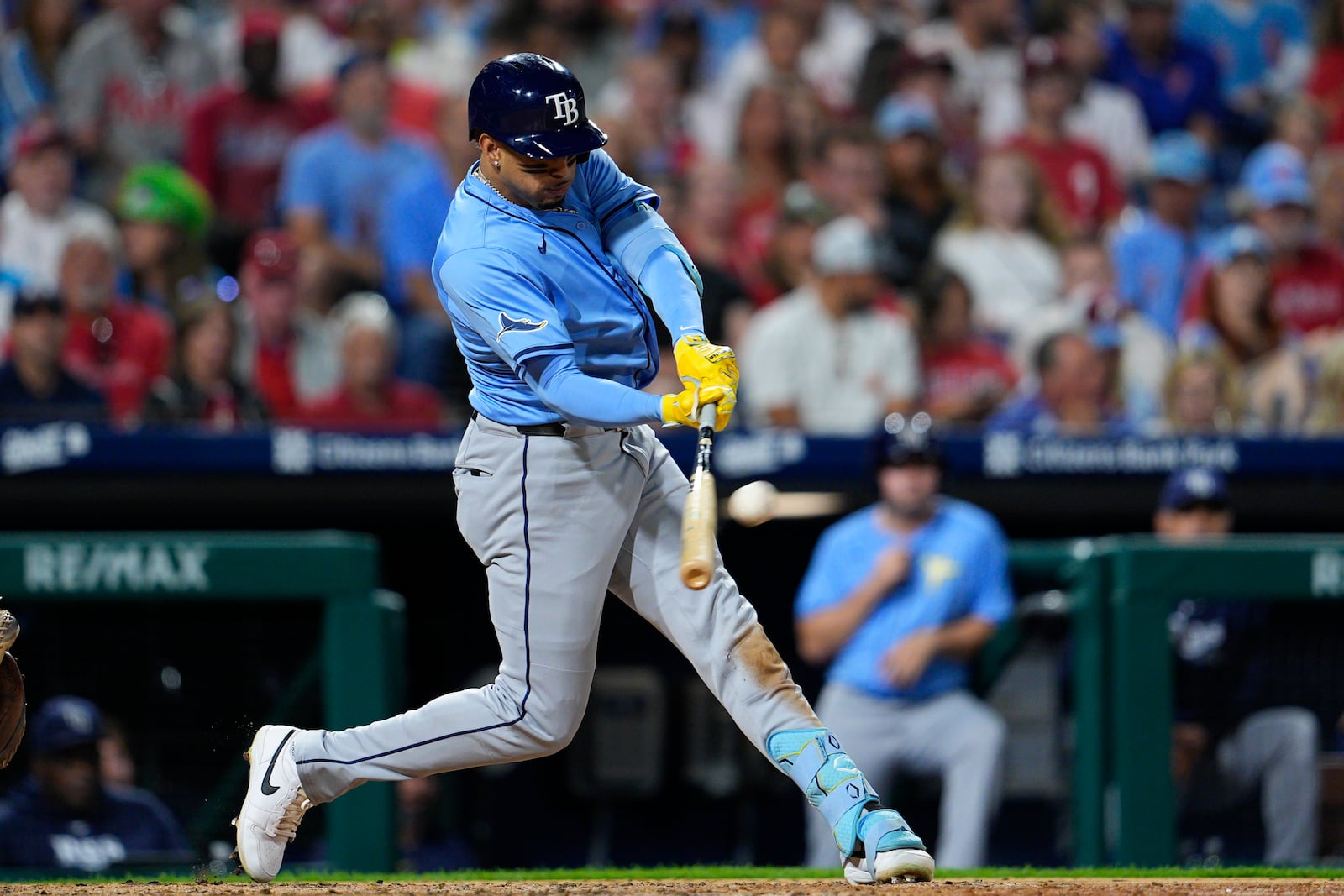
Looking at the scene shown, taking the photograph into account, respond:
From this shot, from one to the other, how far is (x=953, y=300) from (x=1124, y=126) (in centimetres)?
219

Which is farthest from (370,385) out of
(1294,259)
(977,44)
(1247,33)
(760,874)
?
(1247,33)

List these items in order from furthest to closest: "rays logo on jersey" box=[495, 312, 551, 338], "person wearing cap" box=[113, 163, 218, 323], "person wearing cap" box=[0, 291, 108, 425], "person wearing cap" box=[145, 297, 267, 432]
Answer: "person wearing cap" box=[113, 163, 218, 323] → "person wearing cap" box=[145, 297, 267, 432] → "person wearing cap" box=[0, 291, 108, 425] → "rays logo on jersey" box=[495, 312, 551, 338]

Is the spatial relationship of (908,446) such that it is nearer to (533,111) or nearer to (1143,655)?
(1143,655)

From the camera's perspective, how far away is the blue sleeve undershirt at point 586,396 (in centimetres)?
317

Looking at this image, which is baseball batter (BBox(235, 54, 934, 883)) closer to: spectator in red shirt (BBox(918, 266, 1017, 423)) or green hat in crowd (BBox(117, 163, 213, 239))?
spectator in red shirt (BBox(918, 266, 1017, 423))

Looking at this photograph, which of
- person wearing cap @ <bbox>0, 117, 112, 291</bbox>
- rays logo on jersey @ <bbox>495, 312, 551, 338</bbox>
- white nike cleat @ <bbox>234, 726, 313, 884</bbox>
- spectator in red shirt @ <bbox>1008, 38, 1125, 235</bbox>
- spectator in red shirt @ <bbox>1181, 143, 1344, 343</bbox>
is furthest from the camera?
spectator in red shirt @ <bbox>1008, 38, 1125, 235</bbox>

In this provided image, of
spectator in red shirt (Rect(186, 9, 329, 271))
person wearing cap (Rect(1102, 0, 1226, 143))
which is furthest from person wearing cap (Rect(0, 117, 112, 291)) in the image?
person wearing cap (Rect(1102, 0, 1226, 143))

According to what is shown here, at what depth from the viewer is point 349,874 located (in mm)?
4660

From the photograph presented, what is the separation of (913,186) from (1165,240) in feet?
3.81

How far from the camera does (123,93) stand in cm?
783

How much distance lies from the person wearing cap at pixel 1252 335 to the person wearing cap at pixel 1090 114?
4.73ft

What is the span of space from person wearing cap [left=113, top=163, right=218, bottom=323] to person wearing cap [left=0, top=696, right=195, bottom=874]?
2.29 m

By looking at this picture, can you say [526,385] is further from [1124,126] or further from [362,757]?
[1124,126]

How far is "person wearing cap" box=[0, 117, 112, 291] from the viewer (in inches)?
278
